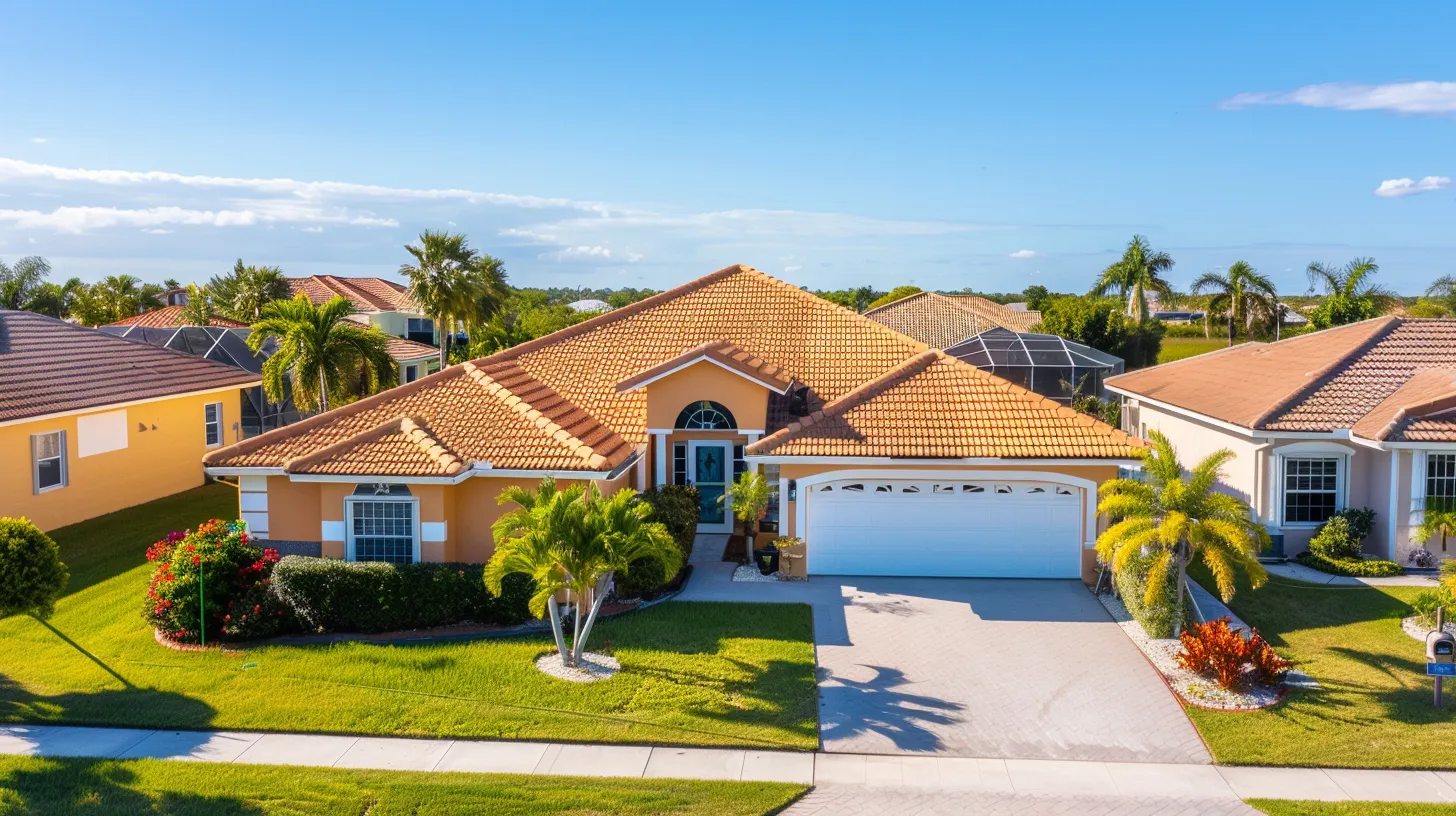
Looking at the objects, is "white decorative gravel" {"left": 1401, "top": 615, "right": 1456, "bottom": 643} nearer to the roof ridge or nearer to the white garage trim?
the roof ridge

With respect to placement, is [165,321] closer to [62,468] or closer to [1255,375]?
[62,468]

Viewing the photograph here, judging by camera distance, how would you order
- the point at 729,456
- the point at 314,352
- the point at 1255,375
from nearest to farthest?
the point at 729,456 → the point at 314,352 → the point at 1255,375

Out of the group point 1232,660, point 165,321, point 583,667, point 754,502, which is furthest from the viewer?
point 165,321

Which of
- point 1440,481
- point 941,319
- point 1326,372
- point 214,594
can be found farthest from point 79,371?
point 941,319

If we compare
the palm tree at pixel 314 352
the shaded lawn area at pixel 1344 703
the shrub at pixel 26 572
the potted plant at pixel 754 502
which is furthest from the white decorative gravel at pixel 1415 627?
the palm tree at pixel 314 352

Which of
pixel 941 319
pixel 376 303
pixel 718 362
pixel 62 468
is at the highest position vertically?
pixel 376 303

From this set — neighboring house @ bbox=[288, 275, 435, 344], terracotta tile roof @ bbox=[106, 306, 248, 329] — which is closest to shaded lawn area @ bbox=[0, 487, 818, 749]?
terracotta tile roof @ bbox=[106, 306, 248, 329]

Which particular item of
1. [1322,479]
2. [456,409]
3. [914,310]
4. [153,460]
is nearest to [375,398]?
[456,409]
